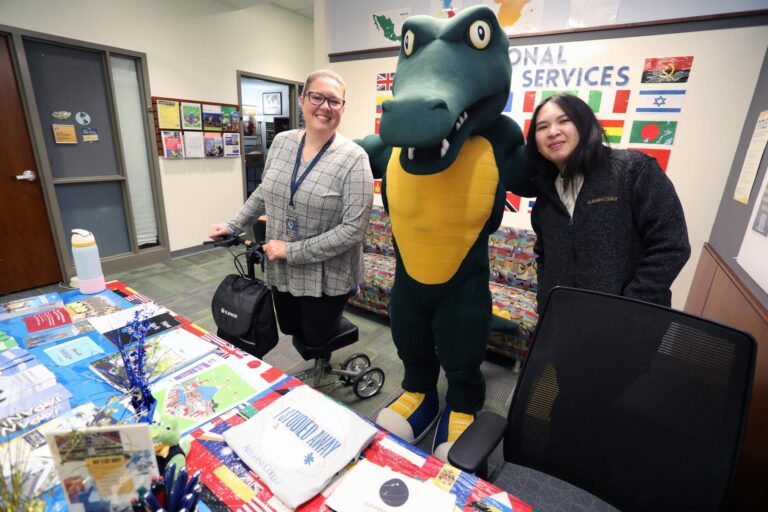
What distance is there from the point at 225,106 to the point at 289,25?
4.63ft

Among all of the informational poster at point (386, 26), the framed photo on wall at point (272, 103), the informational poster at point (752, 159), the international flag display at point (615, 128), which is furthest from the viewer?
the framed photo on wall at point (272, 103)

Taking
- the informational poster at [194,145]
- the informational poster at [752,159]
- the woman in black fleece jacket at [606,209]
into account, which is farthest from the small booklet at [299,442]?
the informational poster at [194,145]

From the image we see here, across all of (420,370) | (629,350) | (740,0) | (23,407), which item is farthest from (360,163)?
(740,0)

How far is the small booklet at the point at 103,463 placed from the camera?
551mm

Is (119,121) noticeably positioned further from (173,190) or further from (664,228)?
(664,228)

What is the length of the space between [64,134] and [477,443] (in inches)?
152

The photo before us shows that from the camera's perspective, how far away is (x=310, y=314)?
5.10 feet

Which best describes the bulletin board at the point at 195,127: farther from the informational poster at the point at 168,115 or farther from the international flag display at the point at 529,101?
the international flag display at the point at 529,101

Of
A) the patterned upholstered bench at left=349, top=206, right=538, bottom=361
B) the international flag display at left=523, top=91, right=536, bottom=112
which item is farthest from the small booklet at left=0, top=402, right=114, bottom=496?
the international flag display at left=523, top=91, right=536, bottom=112

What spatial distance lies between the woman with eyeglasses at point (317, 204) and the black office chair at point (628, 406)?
743 mm

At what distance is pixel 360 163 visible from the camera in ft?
4.40

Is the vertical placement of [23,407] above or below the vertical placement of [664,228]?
below

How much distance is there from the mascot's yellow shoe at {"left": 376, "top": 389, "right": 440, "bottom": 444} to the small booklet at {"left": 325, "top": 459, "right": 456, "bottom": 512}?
757 mm

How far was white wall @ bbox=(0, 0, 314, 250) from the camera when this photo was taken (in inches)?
117
